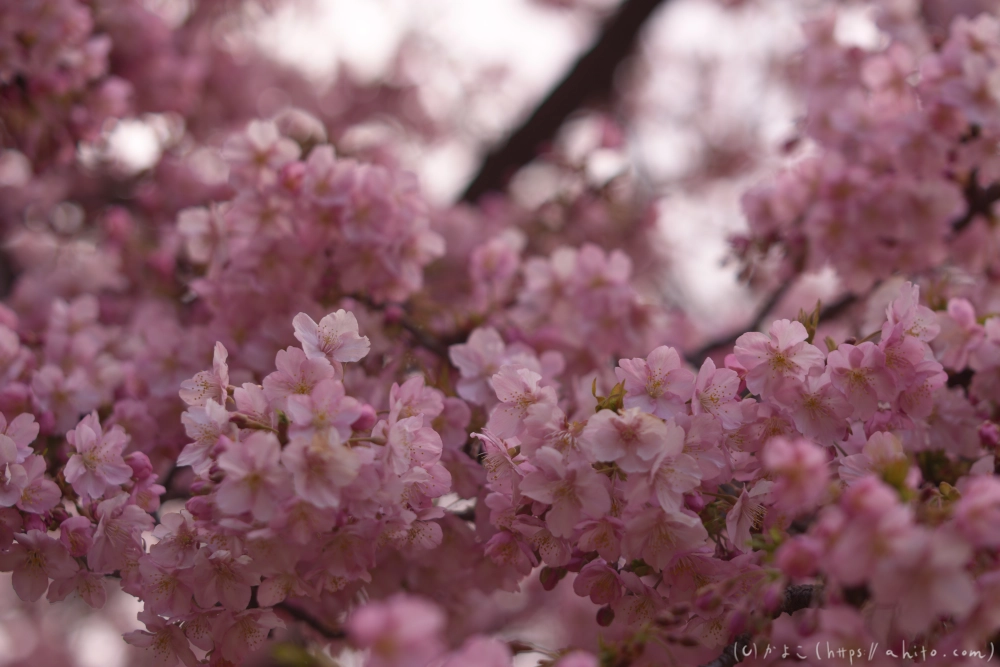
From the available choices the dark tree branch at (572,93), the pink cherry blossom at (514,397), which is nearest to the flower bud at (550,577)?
the pink cherry blossom at (514,397)

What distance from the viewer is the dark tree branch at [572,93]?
3816 millimetres

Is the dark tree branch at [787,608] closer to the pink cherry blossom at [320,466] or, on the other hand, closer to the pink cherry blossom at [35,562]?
the pink cherry blossom at [320,466]

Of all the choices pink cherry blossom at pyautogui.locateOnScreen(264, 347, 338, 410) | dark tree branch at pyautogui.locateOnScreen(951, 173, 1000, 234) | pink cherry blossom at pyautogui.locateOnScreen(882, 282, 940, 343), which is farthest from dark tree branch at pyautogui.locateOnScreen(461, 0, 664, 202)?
pink cherry blossom at pyautogui.locateOnScreen(264, 347, 338, 410)

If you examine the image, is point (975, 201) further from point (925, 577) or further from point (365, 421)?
point (365, 421)

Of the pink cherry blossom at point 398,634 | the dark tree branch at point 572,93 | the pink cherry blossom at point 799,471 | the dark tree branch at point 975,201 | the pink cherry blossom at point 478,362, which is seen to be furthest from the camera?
the dark tree branch at point 572,93

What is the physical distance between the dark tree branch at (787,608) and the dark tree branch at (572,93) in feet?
9.91

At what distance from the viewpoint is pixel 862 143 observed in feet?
7.29

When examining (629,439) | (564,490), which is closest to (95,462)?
(564,490)

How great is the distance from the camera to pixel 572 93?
390 centimetres

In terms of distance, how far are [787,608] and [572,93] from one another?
3.19 metres

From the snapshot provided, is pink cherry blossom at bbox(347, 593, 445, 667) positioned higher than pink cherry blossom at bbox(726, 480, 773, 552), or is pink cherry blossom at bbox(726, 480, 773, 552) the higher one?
pink cherry blossom at bbox(726, 480, 773, 552)

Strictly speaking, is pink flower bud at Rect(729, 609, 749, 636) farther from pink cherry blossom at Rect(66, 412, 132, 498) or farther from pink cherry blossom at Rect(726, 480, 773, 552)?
pink cherry blossom at Rect(66, 412, 132, 498)

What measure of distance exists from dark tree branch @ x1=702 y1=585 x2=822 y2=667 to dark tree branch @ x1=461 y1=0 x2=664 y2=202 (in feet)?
9.91

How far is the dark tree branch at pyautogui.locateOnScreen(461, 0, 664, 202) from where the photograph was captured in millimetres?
3816
